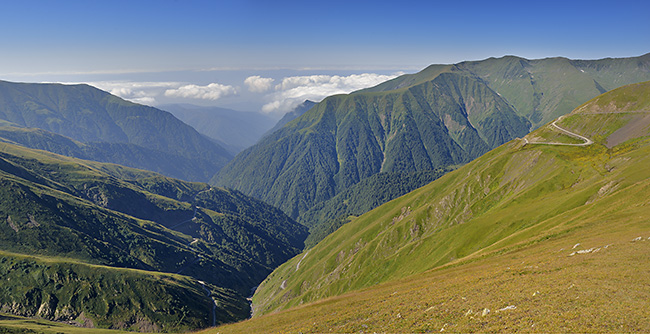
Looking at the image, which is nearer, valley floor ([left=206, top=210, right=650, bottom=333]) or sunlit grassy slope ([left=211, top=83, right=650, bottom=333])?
valley floor ([left=206, top=210, right=650, bottom=333])

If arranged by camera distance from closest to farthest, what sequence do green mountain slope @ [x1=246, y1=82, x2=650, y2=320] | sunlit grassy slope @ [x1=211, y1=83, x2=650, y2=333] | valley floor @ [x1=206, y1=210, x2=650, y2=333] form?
valley floor @ [x1=206, y1=210, x2=650, y2=333] → sunlit grassy slope @ [x1=211, y1=83, x2=650, y2=333] → green mountain slope @ [x1=246, y1=82, x2=650, y2=320]

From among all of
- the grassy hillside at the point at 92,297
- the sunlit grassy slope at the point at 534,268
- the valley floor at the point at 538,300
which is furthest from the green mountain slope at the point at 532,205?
the grassy hillside at the point at 92,297

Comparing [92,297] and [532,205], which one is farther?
[92,297]

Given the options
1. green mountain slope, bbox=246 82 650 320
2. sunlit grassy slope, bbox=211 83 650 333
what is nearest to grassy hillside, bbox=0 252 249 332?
green mountain slope, bbox=246 82 650 320

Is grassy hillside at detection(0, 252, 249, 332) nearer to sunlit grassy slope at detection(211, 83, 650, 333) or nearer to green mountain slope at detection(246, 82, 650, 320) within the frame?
green mountain slope at detection(246, 82, 650, 320)

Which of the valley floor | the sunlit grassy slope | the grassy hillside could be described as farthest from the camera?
the grassy hillside

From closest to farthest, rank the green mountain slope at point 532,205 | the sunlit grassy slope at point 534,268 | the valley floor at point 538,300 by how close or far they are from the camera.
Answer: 1. the valley floor at point 538,300
2. the sunlit grassy slope at point 534,268
3. the green mountain slope at point 532,205

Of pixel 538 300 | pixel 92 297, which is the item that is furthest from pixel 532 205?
pixel 92 297

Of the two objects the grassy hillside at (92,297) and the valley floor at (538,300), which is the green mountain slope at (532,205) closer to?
the valley floor at (538,300)

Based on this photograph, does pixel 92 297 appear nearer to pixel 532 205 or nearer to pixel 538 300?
pixel 538 300

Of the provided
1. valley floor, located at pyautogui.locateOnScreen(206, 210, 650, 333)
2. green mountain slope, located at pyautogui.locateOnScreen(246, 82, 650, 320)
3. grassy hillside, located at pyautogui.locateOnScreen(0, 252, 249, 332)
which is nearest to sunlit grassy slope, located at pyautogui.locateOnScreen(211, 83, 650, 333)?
valley floor, located at pyautogui.locateOnScreen(206, 210, 650, 333)

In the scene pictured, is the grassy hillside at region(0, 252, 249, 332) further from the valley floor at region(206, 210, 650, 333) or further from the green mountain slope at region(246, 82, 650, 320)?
the valley floor at region(206, 210, 650, 333)

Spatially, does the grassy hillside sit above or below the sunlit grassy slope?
below

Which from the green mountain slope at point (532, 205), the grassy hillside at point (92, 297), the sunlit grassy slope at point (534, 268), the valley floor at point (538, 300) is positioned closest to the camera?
the valley floor at point (538, 300)
